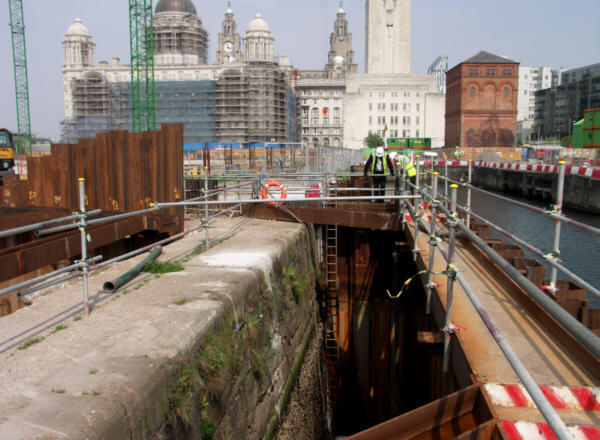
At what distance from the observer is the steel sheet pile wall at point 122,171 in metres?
10.5

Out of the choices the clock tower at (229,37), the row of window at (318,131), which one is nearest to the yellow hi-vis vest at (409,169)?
the row of window at (318,131)

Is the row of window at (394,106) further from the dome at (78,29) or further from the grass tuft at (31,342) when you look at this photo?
the grass tuft at (31,342)

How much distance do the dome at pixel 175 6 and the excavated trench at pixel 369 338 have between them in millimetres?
110686

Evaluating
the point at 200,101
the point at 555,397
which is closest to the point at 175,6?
the point at 200,101

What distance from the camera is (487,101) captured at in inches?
3302

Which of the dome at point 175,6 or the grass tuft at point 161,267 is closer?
the grass tuft at point 161,267

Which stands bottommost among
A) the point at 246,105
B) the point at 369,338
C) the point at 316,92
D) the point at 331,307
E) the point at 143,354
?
the point at 369,338

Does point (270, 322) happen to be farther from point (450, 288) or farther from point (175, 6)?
point (175, 6)

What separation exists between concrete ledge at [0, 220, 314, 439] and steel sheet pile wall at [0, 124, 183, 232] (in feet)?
9.63

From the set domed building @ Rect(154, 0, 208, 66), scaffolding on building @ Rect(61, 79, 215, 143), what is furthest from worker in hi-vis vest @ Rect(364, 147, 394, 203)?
domed building @ Rect(154, 0, 208, 66)

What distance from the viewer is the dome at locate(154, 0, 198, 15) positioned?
109m

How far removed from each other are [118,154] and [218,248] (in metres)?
4.16

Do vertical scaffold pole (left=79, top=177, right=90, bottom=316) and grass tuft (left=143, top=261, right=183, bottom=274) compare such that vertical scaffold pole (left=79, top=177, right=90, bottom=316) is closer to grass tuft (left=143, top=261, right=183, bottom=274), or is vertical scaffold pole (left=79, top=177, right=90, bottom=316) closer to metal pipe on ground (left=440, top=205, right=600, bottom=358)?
grass tuft (left=143, top=261, right=183, bottom=274)

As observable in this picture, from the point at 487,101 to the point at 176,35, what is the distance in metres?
66.0
